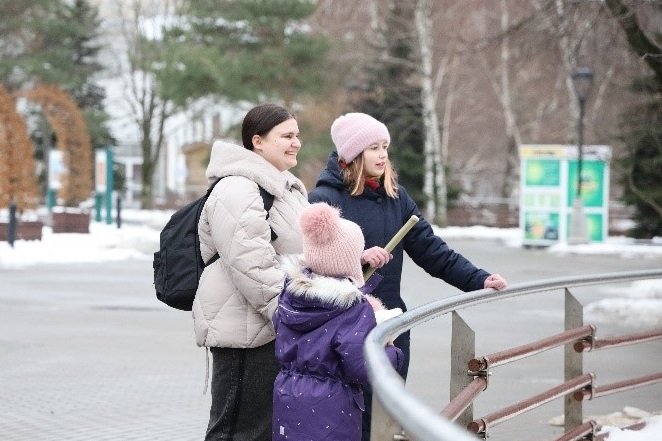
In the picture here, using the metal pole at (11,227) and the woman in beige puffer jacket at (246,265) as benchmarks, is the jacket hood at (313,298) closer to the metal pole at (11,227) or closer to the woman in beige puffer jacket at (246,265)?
the woman in beige puffer jacket at (246,265)

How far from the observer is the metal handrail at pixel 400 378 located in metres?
2.40

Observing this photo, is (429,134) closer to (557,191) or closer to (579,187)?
(557,191)

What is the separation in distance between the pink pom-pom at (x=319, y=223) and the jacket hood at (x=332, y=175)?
3.43ft

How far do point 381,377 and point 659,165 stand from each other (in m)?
35.8

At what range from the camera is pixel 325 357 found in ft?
15.5

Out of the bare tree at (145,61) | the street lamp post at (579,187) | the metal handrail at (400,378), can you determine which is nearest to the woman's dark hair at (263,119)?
the metal handrail at (400,378)

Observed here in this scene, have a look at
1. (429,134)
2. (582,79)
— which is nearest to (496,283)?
(582,79)

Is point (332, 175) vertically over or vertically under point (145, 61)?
under

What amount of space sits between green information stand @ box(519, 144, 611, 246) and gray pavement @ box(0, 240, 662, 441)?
568 inches

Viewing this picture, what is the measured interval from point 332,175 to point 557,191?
3066 cm

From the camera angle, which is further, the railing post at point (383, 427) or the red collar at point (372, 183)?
the red collar at point (372, 183)

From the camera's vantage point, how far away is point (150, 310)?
16.9m

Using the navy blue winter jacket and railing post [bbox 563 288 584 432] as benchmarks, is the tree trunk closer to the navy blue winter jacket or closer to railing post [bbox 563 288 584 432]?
railing post [bbox 563 288 584 432]

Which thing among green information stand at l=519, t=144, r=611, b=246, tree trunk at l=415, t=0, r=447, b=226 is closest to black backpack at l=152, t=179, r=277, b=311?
green information stand at l=519, t=144, r=611, b=246
